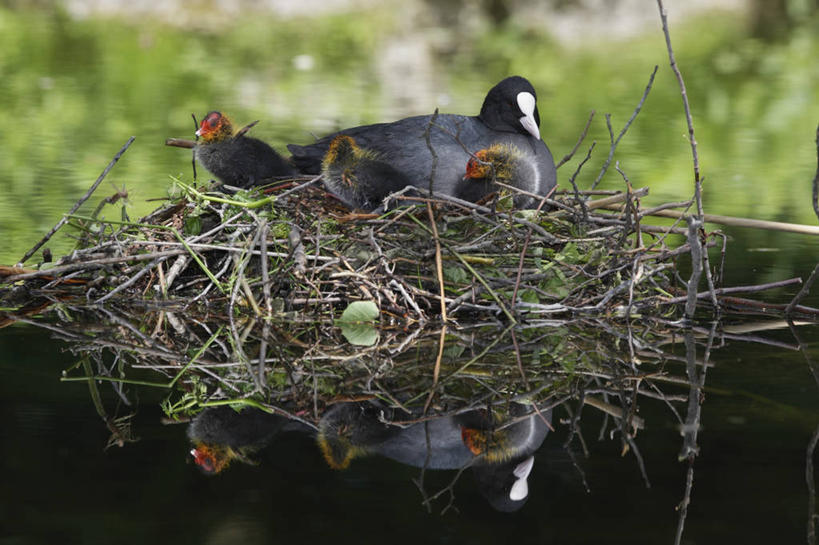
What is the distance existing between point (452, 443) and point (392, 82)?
9.33 m

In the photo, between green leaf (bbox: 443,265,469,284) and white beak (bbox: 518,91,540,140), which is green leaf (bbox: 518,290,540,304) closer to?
green leaf (bbox: 443,265,469,284)

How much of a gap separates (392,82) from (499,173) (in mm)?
7751

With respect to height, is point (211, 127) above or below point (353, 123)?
above

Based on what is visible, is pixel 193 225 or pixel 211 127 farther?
pixel 211 127

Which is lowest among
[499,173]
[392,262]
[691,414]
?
[392,262]

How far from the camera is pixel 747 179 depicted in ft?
24.6

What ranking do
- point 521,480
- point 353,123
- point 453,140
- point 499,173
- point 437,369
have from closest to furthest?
point 521,480
point 437,369
point 499,173
point 453,140
point 353,123

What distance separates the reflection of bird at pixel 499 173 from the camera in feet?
13.4

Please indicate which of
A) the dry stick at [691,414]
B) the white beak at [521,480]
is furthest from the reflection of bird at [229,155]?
the white beak at [521,480]

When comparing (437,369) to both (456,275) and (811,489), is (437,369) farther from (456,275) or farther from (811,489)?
(811,489)

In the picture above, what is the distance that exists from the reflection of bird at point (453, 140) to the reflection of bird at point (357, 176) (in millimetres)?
106

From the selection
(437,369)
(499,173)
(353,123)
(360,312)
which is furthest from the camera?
(353,123)

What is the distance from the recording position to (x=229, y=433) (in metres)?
2.81

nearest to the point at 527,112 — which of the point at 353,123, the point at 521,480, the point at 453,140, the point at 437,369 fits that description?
the point at 453,140
